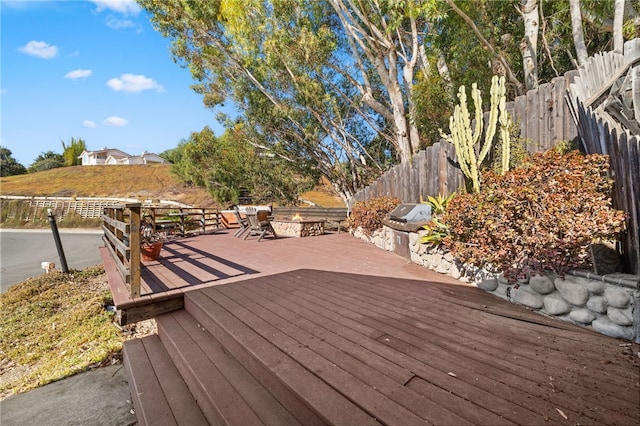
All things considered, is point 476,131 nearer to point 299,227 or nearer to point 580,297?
point 580,297

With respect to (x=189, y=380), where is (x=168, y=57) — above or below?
above

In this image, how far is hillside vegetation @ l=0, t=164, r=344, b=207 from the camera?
3272 cm

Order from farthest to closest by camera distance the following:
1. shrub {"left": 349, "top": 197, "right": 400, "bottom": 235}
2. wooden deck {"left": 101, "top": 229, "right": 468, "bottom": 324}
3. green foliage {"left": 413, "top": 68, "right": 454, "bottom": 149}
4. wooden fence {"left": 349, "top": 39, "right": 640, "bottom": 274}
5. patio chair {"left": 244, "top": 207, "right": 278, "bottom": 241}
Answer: green foliage {"left": 413, "top": 68, "right": 454, "bottom": 149}, patio chair {"left": 244, "top": 207, "right": 278, "bottom": 241}, shrub {"left": 349, "top": 197, "right": 400, "bottom": 235}, wooden deck {"left": 101, "top": 229, "right": 468, "bottom": 324}, wooden fence {"left": 349, "top": 39, "right": 640, "bottom": 274}

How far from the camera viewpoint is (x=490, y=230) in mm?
3100

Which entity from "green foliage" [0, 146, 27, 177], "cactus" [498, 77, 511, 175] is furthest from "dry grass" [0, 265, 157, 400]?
"green foliage" [0, 146, 27, 177]

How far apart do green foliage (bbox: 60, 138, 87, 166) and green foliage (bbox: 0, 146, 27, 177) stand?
6.46 meters

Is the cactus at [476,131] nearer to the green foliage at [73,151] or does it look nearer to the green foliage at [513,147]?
the green foliage at [513,147]

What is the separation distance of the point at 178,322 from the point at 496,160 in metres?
5.18

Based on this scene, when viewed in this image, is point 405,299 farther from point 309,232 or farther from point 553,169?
point 309,232

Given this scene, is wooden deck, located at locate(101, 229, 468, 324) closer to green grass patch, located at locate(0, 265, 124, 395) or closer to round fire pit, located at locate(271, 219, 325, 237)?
green grass patch, located at locate(0, 265, 124, 395)

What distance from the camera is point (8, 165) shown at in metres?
50.1

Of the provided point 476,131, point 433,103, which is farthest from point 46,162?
point 476,131

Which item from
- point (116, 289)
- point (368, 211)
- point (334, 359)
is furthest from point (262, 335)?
point (368, 211)

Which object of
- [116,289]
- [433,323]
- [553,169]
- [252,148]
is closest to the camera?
[433,323]
